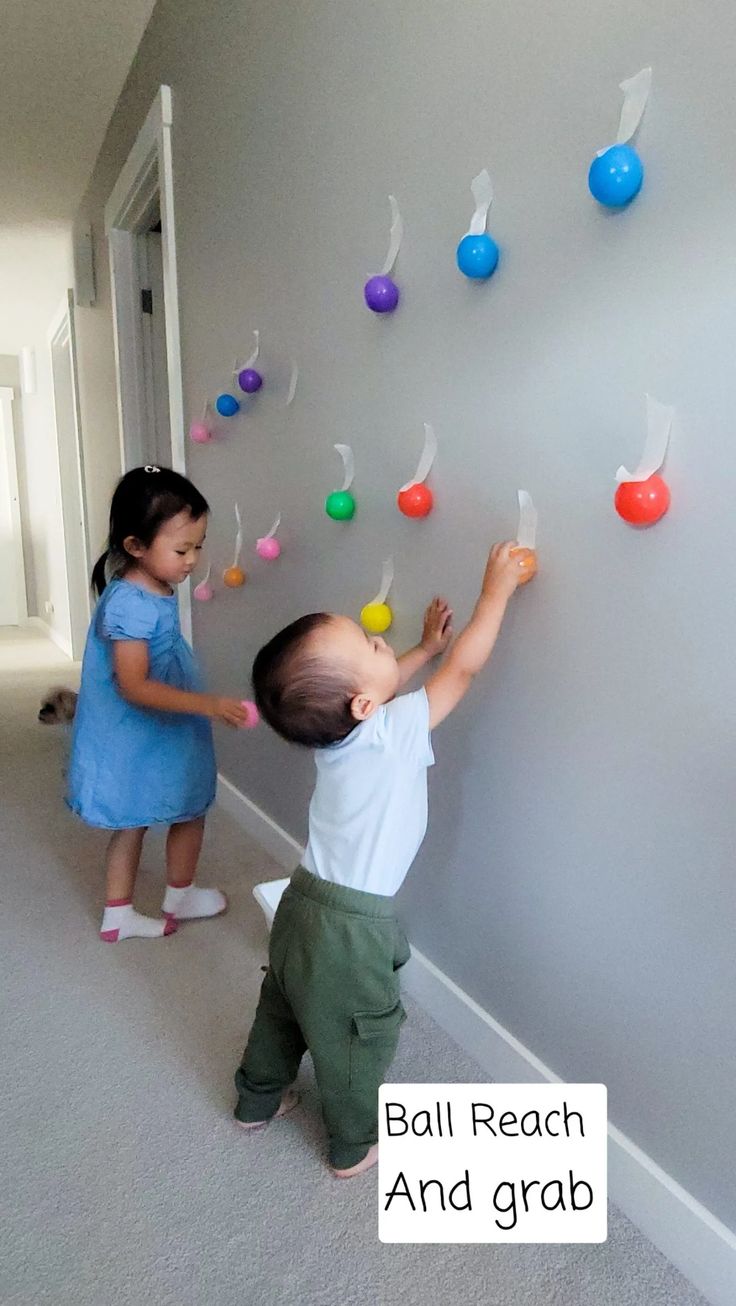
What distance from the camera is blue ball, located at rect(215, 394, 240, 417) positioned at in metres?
1.83

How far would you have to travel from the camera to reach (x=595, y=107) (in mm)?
836

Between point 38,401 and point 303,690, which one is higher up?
point 38,401

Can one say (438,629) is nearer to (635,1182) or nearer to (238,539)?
(635,1182)

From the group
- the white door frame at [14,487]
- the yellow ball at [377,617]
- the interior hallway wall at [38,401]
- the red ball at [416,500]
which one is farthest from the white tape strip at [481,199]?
the white door frame at [14,487]

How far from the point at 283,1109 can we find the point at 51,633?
17.1 feet

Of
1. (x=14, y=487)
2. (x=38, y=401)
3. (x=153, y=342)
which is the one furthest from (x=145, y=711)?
(x=14, y=487)

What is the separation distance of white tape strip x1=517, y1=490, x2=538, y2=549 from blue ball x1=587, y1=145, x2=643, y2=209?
0.32m

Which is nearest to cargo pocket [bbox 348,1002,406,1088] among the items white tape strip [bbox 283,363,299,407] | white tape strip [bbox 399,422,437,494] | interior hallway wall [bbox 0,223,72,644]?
white tape strip [bbox 399,422,437,494]

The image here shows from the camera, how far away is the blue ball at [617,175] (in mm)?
771

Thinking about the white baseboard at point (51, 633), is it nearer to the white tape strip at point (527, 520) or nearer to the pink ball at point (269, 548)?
the pink ball at point (269, 548)

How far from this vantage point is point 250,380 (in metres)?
1.69

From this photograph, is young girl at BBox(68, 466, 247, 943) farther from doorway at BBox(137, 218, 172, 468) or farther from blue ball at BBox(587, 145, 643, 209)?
doorway at BBox(137, 218, 172, 468)

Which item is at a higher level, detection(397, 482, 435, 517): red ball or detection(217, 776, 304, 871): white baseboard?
detection(397, 482, 435, 517): red ball

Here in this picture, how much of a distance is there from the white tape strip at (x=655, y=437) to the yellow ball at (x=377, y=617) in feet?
1.78
